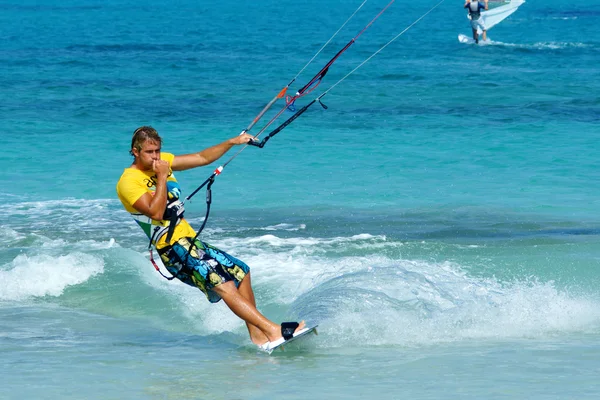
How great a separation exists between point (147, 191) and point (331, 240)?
4.29 metres

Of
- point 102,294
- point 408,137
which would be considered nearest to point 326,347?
point 102,294

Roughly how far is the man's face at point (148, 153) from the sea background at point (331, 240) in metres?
1.22

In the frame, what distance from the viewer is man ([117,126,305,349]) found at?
5.62 meters

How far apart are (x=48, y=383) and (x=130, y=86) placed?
62.6 feet

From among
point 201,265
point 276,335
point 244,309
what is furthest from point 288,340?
point 201,265

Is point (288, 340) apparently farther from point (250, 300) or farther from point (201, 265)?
point (201, 265)

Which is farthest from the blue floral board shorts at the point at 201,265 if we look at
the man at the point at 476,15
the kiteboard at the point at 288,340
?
the man at the point at 476,15

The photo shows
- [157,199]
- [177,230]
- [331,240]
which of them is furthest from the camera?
[331,240]

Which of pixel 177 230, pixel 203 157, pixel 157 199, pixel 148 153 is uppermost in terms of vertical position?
pixel 148 153

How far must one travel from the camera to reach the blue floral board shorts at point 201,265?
19.1 feet

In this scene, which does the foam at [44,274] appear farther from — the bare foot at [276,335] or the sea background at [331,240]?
the bare foot at [276,335]

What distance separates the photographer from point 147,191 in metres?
5.66

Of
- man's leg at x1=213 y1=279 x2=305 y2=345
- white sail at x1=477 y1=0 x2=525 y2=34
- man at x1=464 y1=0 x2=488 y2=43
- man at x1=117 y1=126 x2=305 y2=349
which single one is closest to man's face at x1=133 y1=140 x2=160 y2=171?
man at x1=117 y1=126 x2=305 y2=349

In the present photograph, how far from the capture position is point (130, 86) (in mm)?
23891
